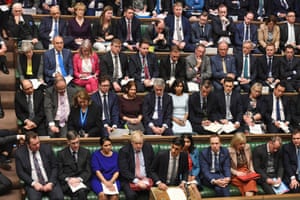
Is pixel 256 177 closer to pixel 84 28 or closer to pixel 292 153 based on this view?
pixel 292 153

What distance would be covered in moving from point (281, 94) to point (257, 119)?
17.3 inches

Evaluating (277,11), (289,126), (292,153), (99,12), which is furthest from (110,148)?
(277,11)

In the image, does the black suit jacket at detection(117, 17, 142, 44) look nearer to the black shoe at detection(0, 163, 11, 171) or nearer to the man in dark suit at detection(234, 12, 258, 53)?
the man in dark suit at detection(234, 12, 258, 53)

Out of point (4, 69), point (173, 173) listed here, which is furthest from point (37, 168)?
point (4, 69)

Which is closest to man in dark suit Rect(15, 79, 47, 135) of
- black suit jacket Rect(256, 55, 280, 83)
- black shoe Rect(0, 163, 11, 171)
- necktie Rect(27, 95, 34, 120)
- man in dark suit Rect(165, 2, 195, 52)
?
necktie Rect(27, 95, 34, 120)

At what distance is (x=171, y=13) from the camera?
8.95 m

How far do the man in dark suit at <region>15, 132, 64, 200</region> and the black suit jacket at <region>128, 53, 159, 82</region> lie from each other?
6.37ft

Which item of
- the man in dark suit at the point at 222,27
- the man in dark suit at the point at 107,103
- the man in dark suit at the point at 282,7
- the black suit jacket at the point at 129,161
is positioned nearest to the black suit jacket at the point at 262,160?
the black suit jacket at the point at 129,161

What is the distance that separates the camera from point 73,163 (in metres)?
5.74

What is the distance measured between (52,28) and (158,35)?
4.68ft

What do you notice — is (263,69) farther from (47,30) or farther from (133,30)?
(47,30)

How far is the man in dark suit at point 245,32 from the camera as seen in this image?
8.51 meters

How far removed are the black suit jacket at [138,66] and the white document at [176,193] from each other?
217 centimetres

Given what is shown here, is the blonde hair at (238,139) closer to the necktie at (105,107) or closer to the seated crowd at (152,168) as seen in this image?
the seated crowd at (152,168)
